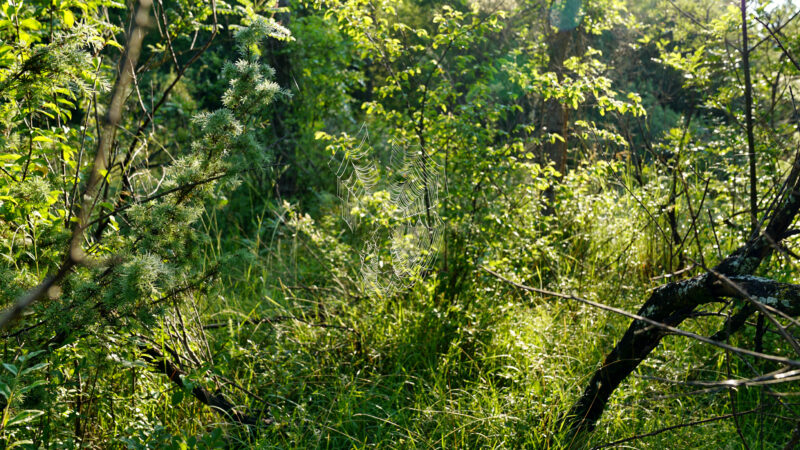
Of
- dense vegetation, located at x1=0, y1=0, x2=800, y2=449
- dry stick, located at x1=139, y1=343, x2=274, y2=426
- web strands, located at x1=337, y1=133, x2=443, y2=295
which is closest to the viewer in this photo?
dense vegetation, located at x1=0, y1=0, x2=800, y2=449

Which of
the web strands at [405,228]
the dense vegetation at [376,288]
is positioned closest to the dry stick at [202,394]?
the dense vegetation at [376,288]

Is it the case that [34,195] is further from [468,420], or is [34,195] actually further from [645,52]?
[645,52]

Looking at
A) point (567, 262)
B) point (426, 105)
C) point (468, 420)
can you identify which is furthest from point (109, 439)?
point (567, 262)

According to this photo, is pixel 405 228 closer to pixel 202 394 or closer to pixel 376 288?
pixel 376 288

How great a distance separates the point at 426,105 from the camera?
166 inches

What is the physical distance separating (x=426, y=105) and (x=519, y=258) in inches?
50.4

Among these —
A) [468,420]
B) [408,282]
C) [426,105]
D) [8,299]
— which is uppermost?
[426,105]

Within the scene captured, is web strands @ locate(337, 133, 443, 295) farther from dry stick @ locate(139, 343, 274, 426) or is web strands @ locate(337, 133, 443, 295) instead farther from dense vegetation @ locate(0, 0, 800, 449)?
dry stick @ locate(139, 343, 274, 426)

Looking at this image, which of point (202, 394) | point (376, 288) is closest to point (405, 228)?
point (376, 288)

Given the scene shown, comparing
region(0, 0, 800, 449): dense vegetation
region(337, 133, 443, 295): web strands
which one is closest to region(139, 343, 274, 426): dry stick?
region(0, 0, 800, 449): dense vegetation

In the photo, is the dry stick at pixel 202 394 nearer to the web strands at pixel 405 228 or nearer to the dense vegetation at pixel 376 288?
the dense vegetation at pixel 376 288

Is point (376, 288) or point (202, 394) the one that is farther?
point (376, 288)

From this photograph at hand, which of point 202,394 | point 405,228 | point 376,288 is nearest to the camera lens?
point 202,394

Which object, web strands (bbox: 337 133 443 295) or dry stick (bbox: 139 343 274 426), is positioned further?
web strands (bbox: 337 133 443 295)
